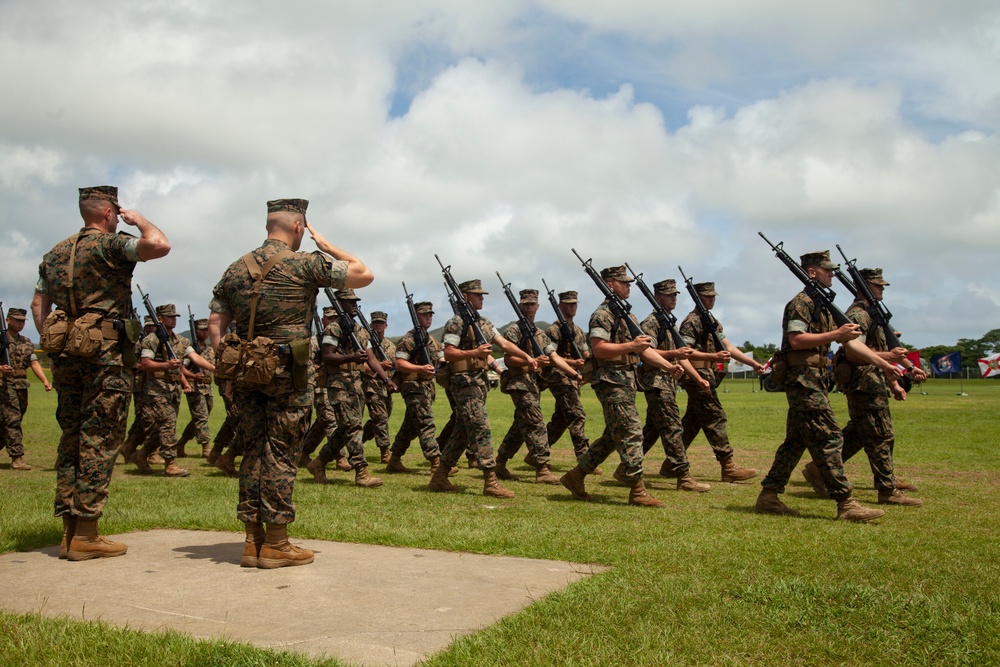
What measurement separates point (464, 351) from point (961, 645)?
596 cm

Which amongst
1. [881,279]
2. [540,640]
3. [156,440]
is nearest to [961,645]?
[540,640]

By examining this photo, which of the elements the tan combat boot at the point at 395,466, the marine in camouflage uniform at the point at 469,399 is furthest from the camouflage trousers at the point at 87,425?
the tan combat boot at the point at 395,466

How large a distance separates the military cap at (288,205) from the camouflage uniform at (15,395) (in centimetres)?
853

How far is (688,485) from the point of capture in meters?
9.61

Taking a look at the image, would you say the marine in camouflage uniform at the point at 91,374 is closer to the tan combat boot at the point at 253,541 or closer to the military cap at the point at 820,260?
the tan combat boot at the point at 253,541

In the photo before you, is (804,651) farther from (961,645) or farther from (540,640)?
(540,640)

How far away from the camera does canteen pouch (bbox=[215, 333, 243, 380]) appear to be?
5266 mm

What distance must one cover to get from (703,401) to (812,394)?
10.3 feet

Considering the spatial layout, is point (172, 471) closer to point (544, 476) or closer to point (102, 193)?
point (544, 476)

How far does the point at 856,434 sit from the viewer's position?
9281 mm

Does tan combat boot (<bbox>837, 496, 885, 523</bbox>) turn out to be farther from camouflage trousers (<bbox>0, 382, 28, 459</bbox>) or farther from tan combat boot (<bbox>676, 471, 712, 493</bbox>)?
camouflage trousers (<bbox>0, 382, 28, 459</bbox>)

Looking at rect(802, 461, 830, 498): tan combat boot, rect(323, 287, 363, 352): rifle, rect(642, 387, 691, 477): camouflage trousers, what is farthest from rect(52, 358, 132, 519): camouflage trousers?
rect(802, 461, 830, 498): tan combat boot

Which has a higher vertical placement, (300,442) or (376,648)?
(300,442)

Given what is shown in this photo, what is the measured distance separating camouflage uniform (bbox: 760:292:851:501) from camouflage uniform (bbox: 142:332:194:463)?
7482mm
